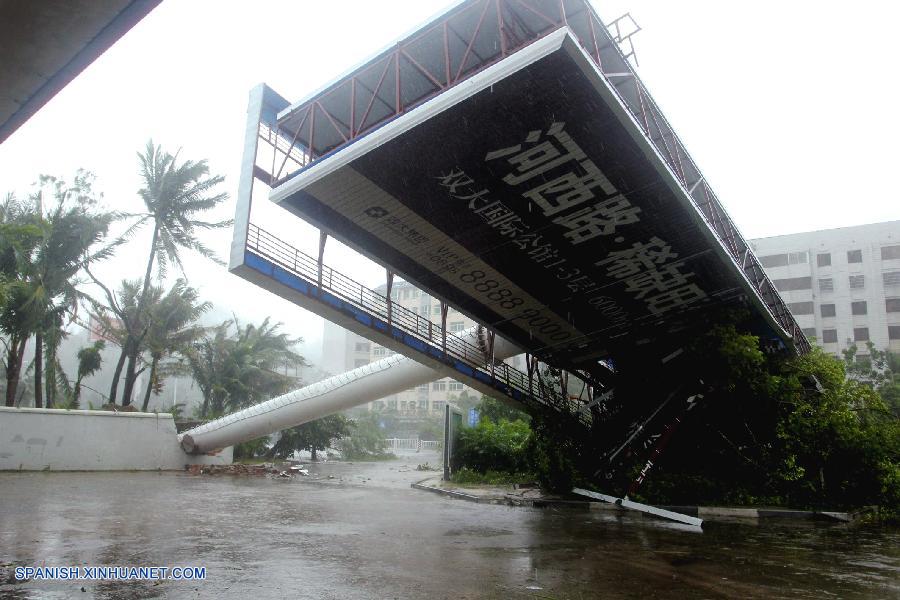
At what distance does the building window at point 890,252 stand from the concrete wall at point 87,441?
197 feet

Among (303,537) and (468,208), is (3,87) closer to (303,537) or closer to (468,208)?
(303,537)

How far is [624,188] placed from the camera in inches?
550

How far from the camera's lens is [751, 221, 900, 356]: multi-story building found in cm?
5431

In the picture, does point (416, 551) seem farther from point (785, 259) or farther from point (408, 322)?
point (785, 259)

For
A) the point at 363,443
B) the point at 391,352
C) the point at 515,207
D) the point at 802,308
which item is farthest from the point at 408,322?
the point at 391,352

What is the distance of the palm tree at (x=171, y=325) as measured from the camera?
111 ft

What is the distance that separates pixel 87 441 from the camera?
24453 millimetres

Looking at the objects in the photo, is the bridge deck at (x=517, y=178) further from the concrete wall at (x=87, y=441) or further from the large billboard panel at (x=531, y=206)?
the concrete wall at (x=87, y=441)

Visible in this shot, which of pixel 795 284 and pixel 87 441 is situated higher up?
pixel 795 284

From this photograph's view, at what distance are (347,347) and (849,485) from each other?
78.2 m

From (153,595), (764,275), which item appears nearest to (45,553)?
(153,595)

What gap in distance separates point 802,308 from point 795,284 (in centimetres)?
245

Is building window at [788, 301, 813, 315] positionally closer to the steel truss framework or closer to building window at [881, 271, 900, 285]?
building window at [881, 271, 900, 285]

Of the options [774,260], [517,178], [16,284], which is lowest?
[16,284]
